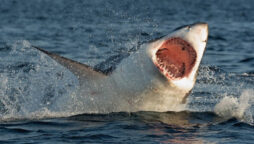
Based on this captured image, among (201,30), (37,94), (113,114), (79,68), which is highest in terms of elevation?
(201,30)

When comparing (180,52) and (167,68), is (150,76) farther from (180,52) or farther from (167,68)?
(180,52)

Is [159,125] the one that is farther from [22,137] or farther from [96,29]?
[96,29]

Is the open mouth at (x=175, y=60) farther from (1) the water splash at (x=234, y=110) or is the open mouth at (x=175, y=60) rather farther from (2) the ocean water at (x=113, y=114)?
(1) the water splash at (x=234, y=110)

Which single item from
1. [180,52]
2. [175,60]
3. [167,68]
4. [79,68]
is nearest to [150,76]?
[167,68]

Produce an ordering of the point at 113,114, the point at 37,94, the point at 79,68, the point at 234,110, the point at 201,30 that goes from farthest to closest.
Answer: the point at 37,94, the point at 234,110, the point at 113,114, the point at 79,68, the point at 201,30

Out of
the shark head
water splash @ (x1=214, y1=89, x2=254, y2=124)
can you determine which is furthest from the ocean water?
the shark head

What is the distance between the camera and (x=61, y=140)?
23.8ft

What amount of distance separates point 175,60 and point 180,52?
134mm

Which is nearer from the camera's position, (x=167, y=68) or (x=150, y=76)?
(x=167, y=68)

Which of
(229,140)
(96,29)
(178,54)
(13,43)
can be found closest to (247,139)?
(229,140)

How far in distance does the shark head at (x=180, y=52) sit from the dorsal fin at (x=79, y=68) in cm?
109

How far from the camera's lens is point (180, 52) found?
23.6ft

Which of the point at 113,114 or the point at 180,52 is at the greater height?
the point at 180,52

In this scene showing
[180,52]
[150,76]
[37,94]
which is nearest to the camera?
[180,52]
